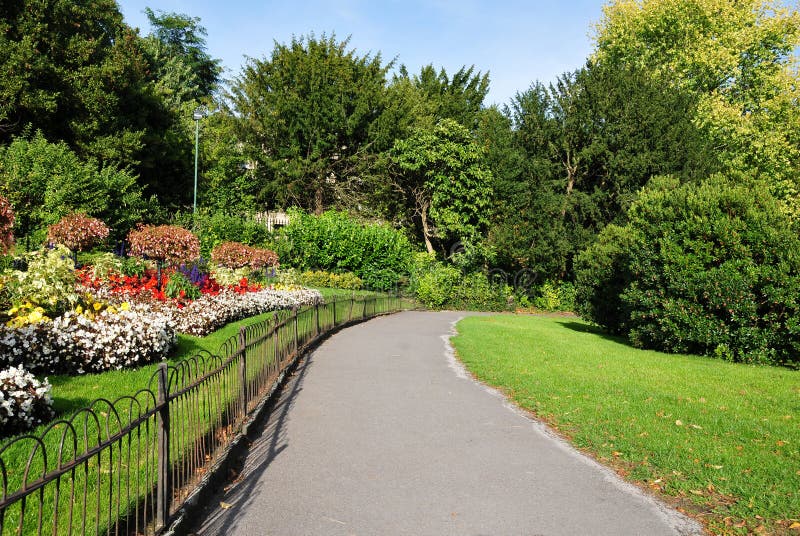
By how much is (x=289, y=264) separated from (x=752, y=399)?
900 inches

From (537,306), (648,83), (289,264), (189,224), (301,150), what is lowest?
(537,306)

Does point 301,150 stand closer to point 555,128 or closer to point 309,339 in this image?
point 555,128

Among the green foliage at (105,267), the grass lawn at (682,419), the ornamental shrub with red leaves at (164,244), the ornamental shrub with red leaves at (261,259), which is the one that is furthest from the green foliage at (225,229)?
the grass lawn at (682,419)

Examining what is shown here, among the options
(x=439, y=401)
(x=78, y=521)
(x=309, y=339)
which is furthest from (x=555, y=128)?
(x=78, y=521)

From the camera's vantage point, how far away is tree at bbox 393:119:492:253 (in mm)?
34938

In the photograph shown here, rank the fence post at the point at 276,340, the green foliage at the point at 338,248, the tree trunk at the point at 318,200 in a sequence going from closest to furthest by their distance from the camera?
the fence post at the point at 276,340 < the green foliage at the point at 338,248 < the tree trunk at the point at 318,200

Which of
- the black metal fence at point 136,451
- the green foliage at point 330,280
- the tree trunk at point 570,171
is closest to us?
the black metal fence at point 136,451

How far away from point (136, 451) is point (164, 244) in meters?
9.51

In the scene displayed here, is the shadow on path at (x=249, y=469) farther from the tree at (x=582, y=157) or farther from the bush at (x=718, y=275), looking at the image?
the tree at (x=582, y=157)

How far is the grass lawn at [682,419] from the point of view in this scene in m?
4.96

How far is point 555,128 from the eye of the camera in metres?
32.7

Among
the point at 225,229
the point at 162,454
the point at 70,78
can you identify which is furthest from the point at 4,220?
the point at 225,229

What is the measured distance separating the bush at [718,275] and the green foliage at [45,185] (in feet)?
55.4

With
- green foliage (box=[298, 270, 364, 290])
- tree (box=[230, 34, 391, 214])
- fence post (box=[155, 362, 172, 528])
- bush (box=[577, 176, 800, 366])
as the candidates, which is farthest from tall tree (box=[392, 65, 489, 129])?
fence post (box=[155, 362, 172, 528])
